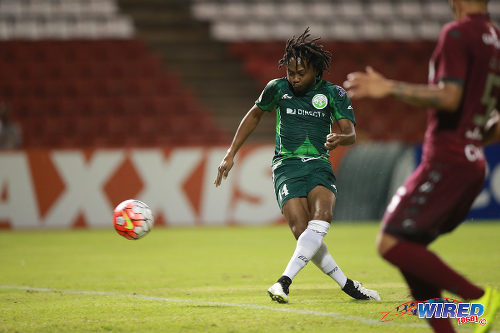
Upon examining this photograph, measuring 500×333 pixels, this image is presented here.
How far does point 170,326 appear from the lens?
16.1ft

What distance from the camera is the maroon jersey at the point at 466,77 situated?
3982 millimetres

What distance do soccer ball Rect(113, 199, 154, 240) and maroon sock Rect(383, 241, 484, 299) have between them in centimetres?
399

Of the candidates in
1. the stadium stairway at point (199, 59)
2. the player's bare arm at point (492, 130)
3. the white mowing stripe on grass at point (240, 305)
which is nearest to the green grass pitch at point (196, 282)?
the white mowing stripe on grass at point (240, 305)

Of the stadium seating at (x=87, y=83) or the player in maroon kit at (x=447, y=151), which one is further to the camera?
the stadium seating at (x=87, y=83)

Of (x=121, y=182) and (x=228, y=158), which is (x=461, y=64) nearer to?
(x=228, y=158)

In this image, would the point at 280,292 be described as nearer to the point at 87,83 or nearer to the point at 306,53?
the point at 306,53

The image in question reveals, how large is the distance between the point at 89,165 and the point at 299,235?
1027cm

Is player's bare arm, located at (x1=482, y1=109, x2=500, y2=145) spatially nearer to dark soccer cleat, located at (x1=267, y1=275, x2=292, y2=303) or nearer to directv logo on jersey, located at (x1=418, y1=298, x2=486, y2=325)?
directv logo on jersey, located at (x1=418, y1=298, x2=486, y2=325)

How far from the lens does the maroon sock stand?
3.98 meters

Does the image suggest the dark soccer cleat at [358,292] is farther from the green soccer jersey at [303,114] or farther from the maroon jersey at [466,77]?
the maroon jersey at [466,77]

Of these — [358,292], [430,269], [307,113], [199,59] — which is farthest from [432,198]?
[199,59]

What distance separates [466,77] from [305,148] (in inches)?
98.7

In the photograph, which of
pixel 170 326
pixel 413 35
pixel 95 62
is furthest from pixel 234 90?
pixel 170 326

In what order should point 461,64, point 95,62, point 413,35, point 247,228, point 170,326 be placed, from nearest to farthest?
point 461,64 → point 170,326 → point 247,228 → point 95,62 → point 413,35
